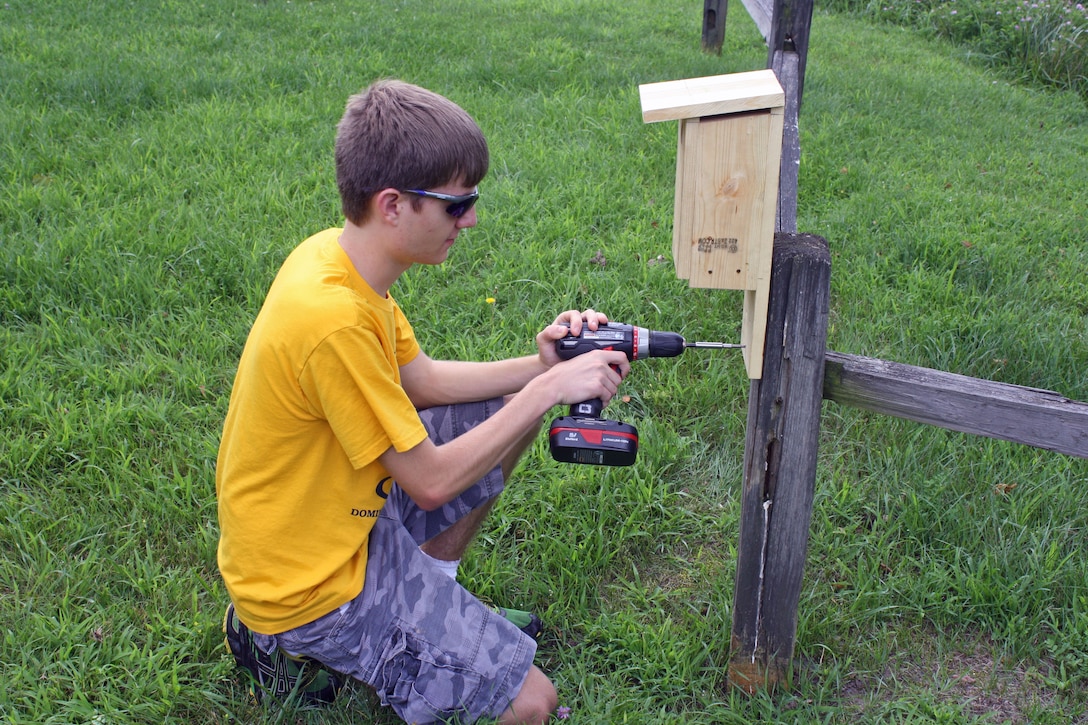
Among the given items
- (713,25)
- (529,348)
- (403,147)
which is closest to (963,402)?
(403,147)

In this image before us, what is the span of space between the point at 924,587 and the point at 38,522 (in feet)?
9.30

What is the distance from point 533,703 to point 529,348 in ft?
5.76

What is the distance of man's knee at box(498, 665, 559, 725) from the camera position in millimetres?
2260

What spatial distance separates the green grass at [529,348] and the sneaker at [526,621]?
0.20 feet

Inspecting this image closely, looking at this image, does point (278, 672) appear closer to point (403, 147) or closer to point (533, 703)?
point (533, 703)

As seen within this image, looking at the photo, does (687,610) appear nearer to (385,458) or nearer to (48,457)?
(385,458)

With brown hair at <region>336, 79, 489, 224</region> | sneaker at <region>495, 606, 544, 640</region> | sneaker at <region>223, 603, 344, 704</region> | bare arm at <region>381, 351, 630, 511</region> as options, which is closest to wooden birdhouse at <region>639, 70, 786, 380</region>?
bare arm at <region>381, 351, 630, 511</region>

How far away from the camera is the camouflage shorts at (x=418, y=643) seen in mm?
2170

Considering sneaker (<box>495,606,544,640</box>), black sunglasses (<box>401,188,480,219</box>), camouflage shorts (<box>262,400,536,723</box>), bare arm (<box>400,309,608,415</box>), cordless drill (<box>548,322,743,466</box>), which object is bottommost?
sneaker (<box>495,606,544,640</box>)

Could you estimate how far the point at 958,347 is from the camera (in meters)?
3.65

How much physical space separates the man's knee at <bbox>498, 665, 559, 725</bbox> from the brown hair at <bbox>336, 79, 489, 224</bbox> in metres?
1.26

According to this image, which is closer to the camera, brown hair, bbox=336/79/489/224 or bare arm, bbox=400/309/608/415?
brown hair, bbox=336/79/489/224

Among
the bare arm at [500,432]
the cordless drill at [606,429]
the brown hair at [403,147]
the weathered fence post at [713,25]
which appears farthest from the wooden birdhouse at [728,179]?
the weathered fence post at [713,25]

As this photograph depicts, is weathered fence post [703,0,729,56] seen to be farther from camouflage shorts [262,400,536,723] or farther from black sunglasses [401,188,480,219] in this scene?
camouflage shorts [262,400,536,723]
